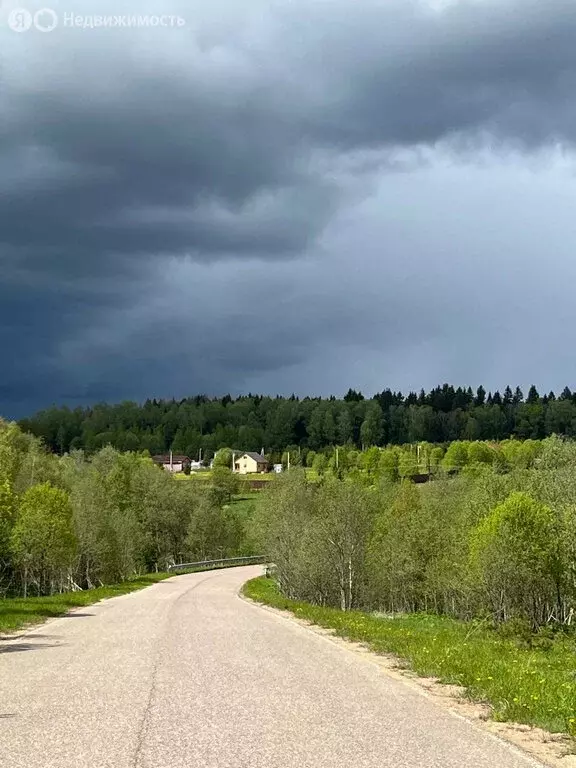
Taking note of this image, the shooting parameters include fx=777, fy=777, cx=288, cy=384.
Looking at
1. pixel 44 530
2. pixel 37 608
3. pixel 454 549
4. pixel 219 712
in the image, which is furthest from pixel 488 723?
pixel 44 530

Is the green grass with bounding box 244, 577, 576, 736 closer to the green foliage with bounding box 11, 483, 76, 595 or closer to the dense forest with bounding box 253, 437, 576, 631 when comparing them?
the dense forest with bounding box 253, 437, 576, 631

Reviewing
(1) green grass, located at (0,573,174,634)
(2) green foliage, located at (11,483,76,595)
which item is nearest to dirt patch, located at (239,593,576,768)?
(1) green grass, located at (0,573,174,634)

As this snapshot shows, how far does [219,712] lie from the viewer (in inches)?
429

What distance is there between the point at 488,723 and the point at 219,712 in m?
3.77

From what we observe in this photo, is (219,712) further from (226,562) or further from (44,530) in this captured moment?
(226,562)

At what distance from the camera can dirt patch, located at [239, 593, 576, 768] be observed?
9.22 meters

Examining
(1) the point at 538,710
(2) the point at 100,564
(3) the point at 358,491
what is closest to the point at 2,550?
(2) the point at 100,564

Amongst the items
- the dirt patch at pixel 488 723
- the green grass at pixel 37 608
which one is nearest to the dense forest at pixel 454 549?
the green grass at pixel 37 608

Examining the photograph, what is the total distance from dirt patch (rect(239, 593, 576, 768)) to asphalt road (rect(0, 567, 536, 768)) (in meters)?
0.27

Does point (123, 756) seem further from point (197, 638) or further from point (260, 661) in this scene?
point (197, 638)

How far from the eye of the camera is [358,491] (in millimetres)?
63250

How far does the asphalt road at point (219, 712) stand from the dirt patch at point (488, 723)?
0.27 meters

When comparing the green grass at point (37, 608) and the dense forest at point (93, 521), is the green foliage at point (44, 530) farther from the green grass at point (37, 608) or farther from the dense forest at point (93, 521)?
the green grass at point (37, 608)

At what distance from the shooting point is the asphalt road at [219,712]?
28.1ft
